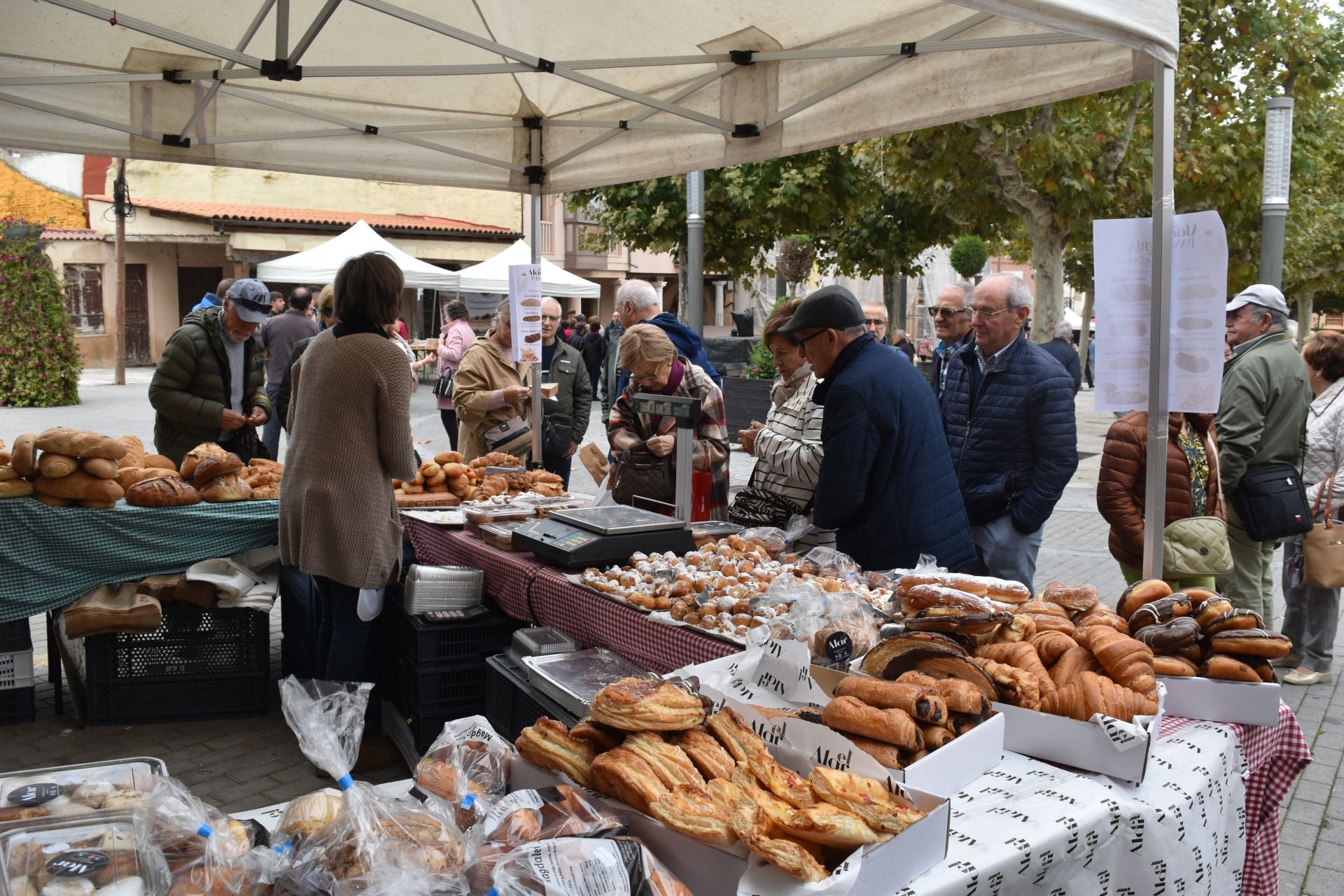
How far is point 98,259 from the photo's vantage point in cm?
2691

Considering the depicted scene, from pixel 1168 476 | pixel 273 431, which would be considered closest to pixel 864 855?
pixel 1168 476

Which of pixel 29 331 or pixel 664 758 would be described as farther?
pixel 29 331

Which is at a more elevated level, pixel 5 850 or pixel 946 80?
pixel 946 80

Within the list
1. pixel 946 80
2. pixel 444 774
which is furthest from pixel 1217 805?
pixel 946 80

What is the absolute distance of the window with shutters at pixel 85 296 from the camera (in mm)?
26891

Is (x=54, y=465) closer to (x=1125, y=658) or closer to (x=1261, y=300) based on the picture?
(x=1125, y=658)

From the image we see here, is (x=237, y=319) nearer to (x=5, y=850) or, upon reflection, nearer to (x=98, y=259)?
Result: (x=5, y=850)

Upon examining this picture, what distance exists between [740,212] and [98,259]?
64.0 feet

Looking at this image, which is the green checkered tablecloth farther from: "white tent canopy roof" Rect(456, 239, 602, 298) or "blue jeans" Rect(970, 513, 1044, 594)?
"white tent canopy roof" Rect(456, 239, 602, 298)

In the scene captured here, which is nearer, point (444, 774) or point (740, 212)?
point (444, 774)

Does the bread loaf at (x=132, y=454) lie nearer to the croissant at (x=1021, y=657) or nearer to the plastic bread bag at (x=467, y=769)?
the plastic bread bag at (x=467, y=769)

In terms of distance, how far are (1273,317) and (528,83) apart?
412 centimetres

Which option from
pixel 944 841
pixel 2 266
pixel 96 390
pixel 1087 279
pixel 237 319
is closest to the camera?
pixel 944 841

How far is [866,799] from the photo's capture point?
1645mm
